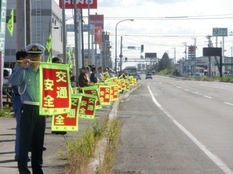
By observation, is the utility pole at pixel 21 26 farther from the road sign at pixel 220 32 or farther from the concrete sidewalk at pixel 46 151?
the road sign at pixel 220 32

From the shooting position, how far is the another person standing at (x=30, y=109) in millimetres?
6836

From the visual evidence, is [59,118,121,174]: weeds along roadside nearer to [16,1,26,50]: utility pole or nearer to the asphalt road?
the asphalt road

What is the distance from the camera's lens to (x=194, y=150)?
456 inches

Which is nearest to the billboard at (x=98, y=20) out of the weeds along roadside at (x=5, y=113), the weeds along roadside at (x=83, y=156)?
the weeds along roadside at (x=5, y=113)

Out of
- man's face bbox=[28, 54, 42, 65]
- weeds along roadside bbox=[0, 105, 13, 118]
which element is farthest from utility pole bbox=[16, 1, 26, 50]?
man's face bbox=[28, 54, 42, 65]

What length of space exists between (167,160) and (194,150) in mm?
1425

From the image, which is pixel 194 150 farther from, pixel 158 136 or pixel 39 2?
pixel 39 2

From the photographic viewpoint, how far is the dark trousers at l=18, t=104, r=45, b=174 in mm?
6824

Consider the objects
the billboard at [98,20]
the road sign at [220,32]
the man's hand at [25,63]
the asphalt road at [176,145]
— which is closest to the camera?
the man's hand at [25,63]

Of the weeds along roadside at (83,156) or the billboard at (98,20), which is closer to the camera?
the weeds along roadside at (83,156)

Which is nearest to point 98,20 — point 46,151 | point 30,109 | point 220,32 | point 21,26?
point 220,32

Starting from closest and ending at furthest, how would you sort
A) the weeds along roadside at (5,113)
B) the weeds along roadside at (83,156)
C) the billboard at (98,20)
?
the weeds along roadside at (83,156) → the weeds along roadside at (5,113) → the billboard at (98,20)

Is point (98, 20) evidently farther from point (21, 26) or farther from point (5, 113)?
point (21, 26)

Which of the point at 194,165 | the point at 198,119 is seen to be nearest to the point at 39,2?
the point at 198,119
